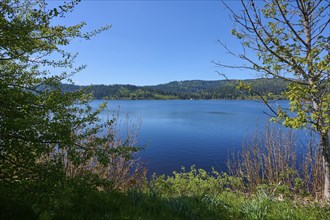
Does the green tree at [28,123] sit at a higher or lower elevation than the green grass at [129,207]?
higher

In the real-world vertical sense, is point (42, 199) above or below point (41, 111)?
below

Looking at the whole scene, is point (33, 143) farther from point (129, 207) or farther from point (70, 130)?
point (129, 207)

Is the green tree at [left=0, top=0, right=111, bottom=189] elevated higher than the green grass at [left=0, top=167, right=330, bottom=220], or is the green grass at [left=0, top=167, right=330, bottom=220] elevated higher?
the green tree at [left=0, top=0, right=111, bottom=189]

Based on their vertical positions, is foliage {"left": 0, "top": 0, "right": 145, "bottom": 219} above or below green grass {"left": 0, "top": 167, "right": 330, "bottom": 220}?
above

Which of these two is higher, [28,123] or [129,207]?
[28,123]

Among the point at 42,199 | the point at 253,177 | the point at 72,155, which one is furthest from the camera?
the point at 253,177

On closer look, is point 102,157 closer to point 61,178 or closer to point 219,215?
point 61,178

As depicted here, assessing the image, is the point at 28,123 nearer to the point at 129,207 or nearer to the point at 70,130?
the point at 70,130

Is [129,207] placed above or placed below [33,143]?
below

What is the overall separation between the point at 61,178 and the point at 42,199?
41 centimetres

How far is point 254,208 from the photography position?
14.6 feet

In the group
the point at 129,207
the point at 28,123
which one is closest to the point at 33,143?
the point at 28,123

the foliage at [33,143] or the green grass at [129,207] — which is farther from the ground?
the foliage at [33,143]

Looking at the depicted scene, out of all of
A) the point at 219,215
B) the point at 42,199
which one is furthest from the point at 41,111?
the point at 219,215
